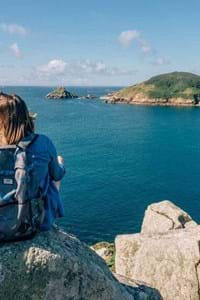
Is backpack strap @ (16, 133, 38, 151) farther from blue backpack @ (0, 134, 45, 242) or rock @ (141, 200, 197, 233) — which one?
rock @ (141, 200, 197, 233)

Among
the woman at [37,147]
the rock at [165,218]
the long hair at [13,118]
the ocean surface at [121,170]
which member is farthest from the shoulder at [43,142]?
the ocean surface at [121,170]

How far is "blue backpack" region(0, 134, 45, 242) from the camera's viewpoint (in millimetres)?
7312

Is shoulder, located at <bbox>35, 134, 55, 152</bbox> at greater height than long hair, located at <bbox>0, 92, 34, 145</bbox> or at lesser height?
lesser

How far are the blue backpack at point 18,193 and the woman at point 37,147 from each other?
0.12 meters

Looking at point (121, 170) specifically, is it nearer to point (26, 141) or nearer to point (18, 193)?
point (26, 141)

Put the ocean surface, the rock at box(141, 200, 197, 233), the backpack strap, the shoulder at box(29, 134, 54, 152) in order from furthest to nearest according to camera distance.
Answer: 1. the ocean surface
2. the rock at box(141, 200, 197, 233)
3. the shoulder at box(29, 134, 54, 152)
4. the backpack strap

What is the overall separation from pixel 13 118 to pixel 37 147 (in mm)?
735

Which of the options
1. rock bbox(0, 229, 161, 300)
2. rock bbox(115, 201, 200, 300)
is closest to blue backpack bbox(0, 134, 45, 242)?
rock bbox(0, 229, 161, 300)

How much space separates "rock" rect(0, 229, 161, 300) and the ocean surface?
4199cm

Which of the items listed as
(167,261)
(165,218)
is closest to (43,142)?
(167,261)

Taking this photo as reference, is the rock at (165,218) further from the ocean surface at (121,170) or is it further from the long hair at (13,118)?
the ocean surface at (121,170)

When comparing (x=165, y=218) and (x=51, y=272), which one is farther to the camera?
(x=165, y=218)

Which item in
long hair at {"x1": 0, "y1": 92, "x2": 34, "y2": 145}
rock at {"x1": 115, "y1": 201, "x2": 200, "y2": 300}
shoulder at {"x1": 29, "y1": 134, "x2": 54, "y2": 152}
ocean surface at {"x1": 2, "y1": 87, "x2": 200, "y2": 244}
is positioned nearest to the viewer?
long hair at {"x1": 0, "y1": 92, "x2": 34, "y2": 145}

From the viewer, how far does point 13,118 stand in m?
7.27
